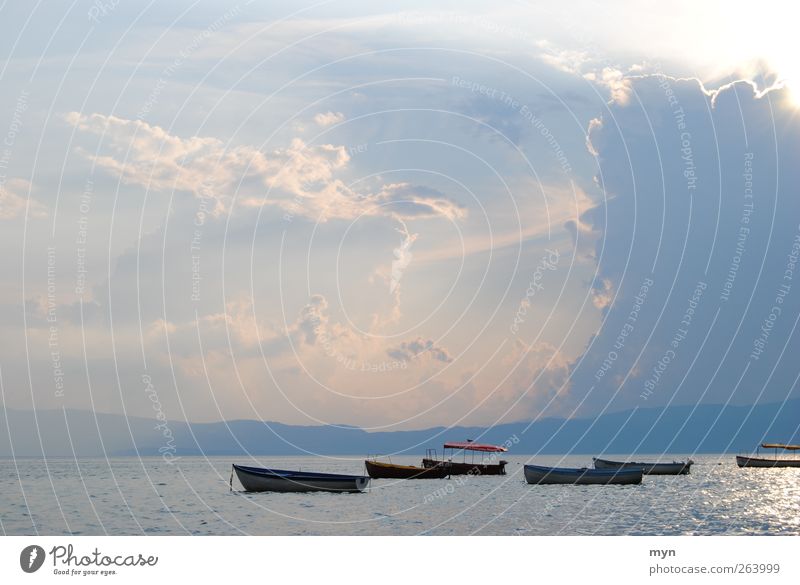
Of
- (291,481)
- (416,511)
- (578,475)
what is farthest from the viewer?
(578,475)

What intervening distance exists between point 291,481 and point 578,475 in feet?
185

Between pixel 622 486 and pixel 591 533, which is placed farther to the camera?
pixel 622 486

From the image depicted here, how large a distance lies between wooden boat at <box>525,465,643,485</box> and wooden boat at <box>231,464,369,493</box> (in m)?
34.9

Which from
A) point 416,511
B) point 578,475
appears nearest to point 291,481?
point 416,511

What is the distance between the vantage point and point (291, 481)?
15750 cm

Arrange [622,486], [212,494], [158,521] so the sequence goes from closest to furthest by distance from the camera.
Result: [158,521] → [212,494] → [622,486]

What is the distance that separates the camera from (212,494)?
172 metres

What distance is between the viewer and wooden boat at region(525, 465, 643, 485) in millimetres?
180500

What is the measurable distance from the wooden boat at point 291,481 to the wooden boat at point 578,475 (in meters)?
34.9

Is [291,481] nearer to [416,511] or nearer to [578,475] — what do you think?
[416,511]
